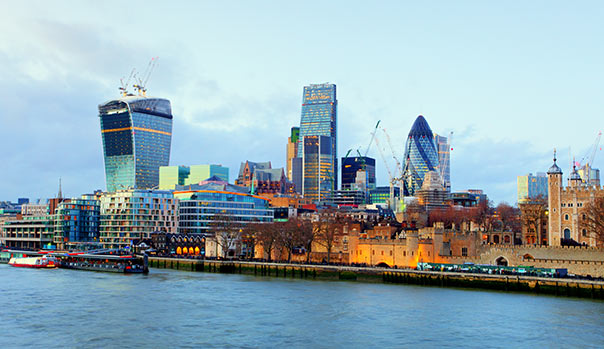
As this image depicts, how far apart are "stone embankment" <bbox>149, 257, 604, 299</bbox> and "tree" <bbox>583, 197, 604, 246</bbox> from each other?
17.7m

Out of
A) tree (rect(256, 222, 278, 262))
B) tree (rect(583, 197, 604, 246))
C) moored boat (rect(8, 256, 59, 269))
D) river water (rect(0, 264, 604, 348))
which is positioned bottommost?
river water (rect(0, 264, 604, 348))

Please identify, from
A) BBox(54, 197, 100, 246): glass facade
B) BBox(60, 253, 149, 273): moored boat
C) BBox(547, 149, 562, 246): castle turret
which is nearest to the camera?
BBox(547, 149, 562, 246): castle turret

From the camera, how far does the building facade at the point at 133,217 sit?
180250 mm

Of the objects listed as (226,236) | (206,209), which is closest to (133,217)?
(206,209)

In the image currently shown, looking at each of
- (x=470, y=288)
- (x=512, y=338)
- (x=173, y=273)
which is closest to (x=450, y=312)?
(x=512, y=338)

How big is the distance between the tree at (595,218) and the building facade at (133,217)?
116 metres

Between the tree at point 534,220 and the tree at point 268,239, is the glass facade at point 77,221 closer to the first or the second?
A: the tree at point 268,239

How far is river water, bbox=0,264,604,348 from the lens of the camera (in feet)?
174

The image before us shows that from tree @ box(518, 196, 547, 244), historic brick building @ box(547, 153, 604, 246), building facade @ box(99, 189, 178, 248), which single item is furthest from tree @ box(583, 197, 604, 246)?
building facade @ box(99, 189, 178, 248)

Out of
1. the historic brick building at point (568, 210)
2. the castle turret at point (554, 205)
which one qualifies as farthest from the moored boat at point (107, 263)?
the historic brick building at point (568, 210)

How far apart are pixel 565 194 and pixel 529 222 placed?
75.9 feet

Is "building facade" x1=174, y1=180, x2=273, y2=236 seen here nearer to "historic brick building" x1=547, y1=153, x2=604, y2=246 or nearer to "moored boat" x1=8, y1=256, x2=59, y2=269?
"moored boat" x1=8, y1=256, x2=59, y2=269

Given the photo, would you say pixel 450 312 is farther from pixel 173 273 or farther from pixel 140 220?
pixel 140 220

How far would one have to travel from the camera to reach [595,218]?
9762cm
